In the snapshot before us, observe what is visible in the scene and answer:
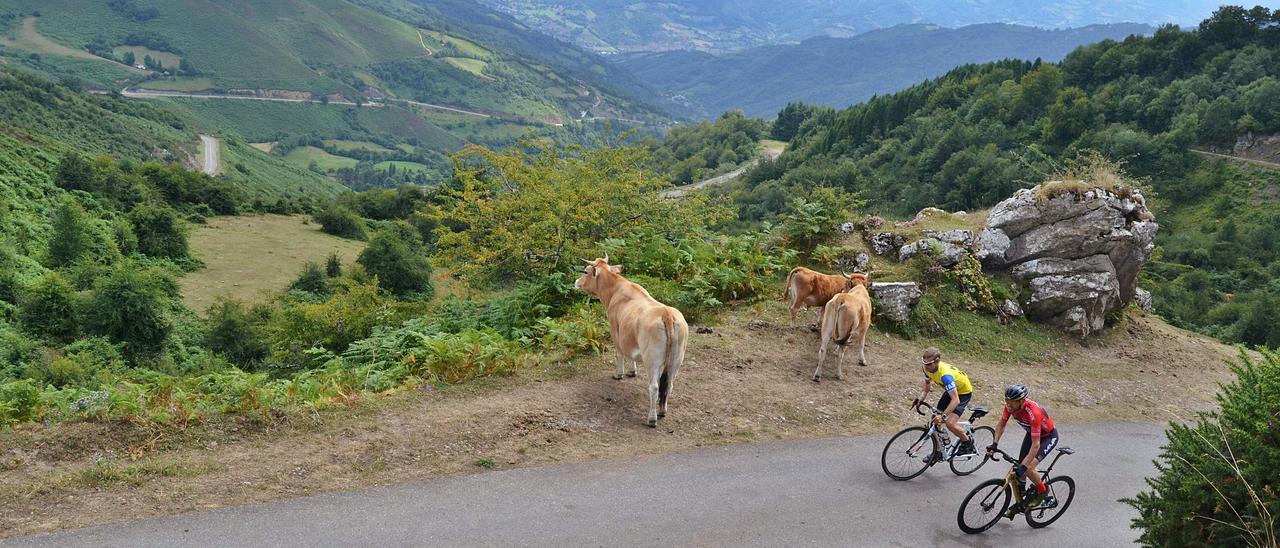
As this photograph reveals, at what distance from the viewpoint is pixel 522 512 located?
7594 millimetres

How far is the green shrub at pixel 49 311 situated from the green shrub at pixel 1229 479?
3320 centimetres

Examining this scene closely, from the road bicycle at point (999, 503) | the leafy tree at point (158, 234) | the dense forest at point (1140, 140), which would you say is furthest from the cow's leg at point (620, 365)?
the leafy tree at point (158, 234)

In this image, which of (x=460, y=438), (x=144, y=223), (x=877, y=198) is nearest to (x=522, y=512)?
(x=460, y=438)

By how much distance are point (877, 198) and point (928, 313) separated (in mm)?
77619

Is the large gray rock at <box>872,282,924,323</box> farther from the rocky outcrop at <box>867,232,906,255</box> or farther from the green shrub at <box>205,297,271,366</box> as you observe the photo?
the green shrub at <box>205,297,271,366</box>

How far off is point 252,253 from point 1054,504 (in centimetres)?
5263

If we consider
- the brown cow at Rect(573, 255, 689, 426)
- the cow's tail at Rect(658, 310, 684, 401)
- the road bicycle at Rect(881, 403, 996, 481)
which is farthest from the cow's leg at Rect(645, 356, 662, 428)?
the road bicycle at Rect(881, 403, 996, 481)

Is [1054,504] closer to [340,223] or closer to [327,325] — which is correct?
[327,325]

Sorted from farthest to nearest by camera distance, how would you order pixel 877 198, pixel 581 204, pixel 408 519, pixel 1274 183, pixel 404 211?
pixel 877 198 → pixel 404 211 → pixel 1274 183 → pixel 581 204 → pixel 408 519

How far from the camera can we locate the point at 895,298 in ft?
50.6

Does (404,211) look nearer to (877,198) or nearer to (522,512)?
(877,198)

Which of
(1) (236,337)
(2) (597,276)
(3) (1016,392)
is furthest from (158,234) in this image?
(3) (1016,392)

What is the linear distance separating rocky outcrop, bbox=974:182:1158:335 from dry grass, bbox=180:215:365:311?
119ft

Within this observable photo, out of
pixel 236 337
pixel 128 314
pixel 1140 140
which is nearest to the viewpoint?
pixel 128 314
